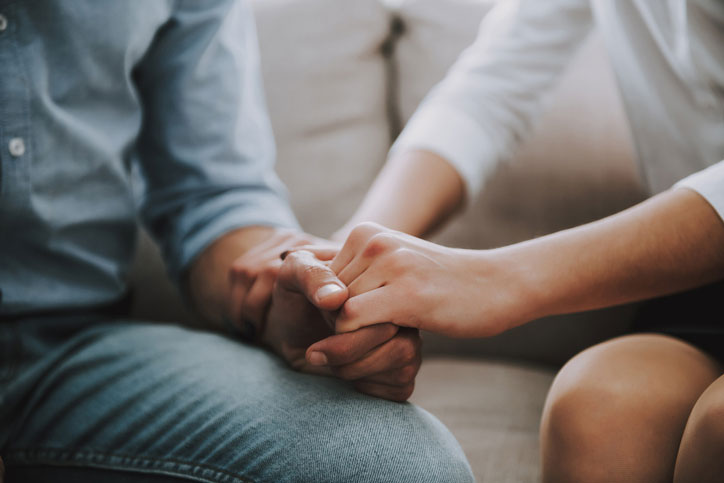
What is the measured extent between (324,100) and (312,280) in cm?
61

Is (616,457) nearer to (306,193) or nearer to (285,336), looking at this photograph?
(285,336)

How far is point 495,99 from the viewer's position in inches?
36.5

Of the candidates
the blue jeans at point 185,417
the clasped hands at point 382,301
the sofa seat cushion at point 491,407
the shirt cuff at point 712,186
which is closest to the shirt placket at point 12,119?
the blue jeans at point 185,417

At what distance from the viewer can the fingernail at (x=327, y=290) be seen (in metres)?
0.54

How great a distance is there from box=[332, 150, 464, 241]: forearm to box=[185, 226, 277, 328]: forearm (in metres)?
0.13

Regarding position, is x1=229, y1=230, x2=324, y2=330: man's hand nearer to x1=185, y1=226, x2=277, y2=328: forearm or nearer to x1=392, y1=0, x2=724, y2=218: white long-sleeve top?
x1=185, y1=226, x2=277, y2=328: forearm

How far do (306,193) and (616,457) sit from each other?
0.67 metres

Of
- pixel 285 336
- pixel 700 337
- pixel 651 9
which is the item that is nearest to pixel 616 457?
pixel 700 337

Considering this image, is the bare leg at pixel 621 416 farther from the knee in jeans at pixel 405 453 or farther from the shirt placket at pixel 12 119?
the shirt placket at pixel 12 119

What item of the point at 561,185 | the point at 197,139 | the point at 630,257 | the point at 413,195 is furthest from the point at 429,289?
the point at 561,185

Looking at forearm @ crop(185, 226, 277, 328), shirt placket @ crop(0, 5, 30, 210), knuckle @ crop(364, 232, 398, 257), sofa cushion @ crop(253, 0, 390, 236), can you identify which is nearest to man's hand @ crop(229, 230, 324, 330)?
forearm @ crop(185, 226, 277, 328)

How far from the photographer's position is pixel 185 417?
566 mm

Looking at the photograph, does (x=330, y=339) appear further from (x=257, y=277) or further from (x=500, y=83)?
(x=500, y=83)

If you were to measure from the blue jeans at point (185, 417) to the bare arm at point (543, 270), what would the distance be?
0.10 meters
